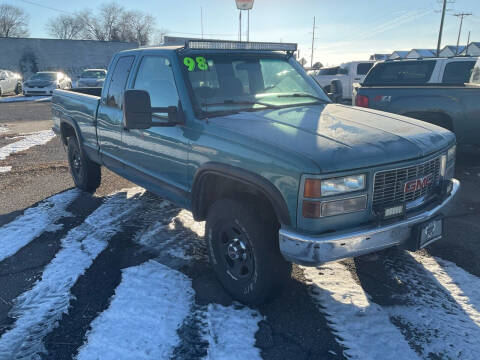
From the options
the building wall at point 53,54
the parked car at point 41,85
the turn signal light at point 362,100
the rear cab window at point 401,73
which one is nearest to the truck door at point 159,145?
the turn signal light at point 362,100

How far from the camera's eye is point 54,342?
260 cm

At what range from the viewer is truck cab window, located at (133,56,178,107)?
11.8 feet

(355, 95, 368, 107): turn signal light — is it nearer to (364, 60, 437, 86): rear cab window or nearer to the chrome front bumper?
(364, 60, 437, 86): rear cab window

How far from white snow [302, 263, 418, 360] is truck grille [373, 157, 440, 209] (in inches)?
33.8

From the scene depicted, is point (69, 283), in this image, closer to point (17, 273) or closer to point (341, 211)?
point (17, 273)

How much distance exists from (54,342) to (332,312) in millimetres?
1933

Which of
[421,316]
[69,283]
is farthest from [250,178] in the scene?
[69,283]

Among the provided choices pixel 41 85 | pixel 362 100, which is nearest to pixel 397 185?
pixel 362 100

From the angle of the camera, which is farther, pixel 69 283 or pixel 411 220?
pixel 69 283

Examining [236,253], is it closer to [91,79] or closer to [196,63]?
[196,63]

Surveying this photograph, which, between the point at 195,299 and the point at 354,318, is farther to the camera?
the point at 195,299

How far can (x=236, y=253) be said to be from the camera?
3029 mm

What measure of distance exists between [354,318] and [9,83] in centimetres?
2662

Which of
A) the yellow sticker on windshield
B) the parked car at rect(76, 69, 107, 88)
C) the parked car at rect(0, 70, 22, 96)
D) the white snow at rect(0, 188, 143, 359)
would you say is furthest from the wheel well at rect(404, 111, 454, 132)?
the parked car at rect(0, 70, 22, 96)
